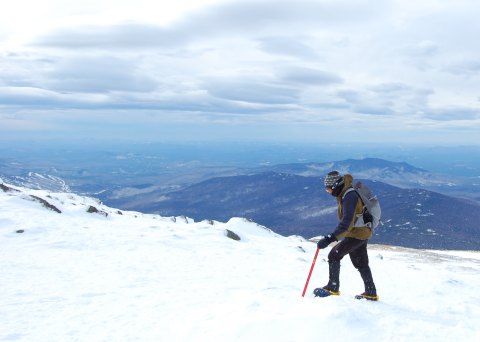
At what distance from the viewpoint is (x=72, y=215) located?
94.7 ft

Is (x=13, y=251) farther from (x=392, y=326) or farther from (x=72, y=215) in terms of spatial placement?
(x=392, y=326)

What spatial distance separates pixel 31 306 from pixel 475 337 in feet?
34.5

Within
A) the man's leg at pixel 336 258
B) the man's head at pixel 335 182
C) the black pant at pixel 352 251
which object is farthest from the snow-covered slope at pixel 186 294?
A: the man's head at pixel 335 182

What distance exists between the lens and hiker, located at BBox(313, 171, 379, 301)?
35.5 feet

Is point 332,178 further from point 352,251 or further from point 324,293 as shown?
point 324,293

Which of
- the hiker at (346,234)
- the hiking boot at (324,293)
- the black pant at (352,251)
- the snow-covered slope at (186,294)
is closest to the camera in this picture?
the snow-covered slope at (186,294)

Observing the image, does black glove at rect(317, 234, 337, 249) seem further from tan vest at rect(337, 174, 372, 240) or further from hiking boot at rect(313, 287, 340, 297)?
hiking boot at rect(313, 287, 340, 297)

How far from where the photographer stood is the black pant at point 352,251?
11.4 m

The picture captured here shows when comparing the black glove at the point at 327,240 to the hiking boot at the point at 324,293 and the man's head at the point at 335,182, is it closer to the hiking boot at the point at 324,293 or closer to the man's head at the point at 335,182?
the man's head at the point at 335,182

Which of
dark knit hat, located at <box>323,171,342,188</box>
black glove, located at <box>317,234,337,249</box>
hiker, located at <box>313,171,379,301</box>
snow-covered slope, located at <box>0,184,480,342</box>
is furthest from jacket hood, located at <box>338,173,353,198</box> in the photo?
snow-covered slope, located at <box>0,184,480,342</box>

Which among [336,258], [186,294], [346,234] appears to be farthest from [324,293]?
[186,294]

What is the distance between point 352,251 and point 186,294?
4898mm

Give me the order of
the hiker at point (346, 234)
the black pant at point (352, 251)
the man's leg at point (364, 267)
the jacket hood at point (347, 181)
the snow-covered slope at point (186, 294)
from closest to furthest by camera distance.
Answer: the snow-covered slope at point (186, 294)
the hiker at point (346, 234)
the jacket hood at point (347, 181)
the black pant at point (352, 251)
the man's leg at point (364, 267)

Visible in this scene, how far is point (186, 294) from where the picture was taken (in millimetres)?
12211
